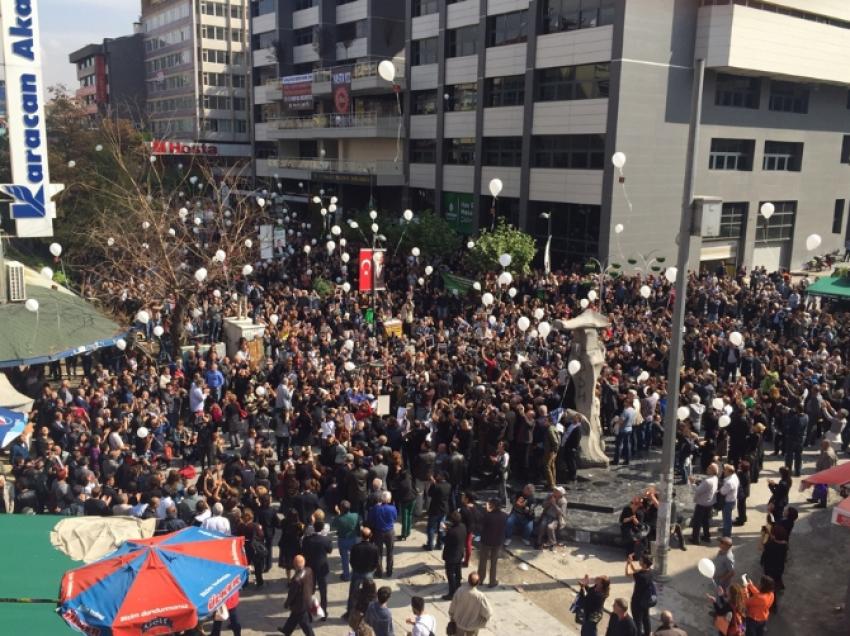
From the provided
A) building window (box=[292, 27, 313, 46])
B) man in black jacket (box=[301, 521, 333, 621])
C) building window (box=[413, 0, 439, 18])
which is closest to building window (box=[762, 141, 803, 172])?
building window (box=[413, 0, 439, 18])

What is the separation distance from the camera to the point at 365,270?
2281 cm

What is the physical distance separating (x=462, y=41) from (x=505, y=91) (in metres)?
4.48

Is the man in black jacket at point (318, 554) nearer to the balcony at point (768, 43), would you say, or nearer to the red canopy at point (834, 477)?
the red canopy at point (834, 477)

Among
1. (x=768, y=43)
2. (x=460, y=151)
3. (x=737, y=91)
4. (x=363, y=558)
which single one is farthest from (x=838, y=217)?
(x=363, y=558)

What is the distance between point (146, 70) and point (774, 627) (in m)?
87.7

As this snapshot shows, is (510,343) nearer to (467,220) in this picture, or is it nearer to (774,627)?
(774,627)

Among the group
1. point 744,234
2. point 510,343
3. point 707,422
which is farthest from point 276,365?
point 744,234

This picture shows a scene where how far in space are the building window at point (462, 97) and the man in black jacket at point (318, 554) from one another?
30938 millimetres

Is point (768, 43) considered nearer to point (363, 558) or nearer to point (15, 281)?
point (15, 281)

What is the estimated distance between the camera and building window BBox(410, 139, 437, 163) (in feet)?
134

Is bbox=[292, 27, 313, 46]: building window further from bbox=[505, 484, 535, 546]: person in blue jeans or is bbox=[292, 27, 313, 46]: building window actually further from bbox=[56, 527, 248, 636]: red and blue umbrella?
bbox=[56, 527, 248, 636]: red and blue umbrella

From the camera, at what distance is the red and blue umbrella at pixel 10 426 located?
1193 centimetres

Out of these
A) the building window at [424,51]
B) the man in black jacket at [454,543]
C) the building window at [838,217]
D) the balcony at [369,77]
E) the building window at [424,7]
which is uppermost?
the building window at [424,7]

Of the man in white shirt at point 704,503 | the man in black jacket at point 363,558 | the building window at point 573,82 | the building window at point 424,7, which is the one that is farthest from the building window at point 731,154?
the man in black jacket at point 363,558
